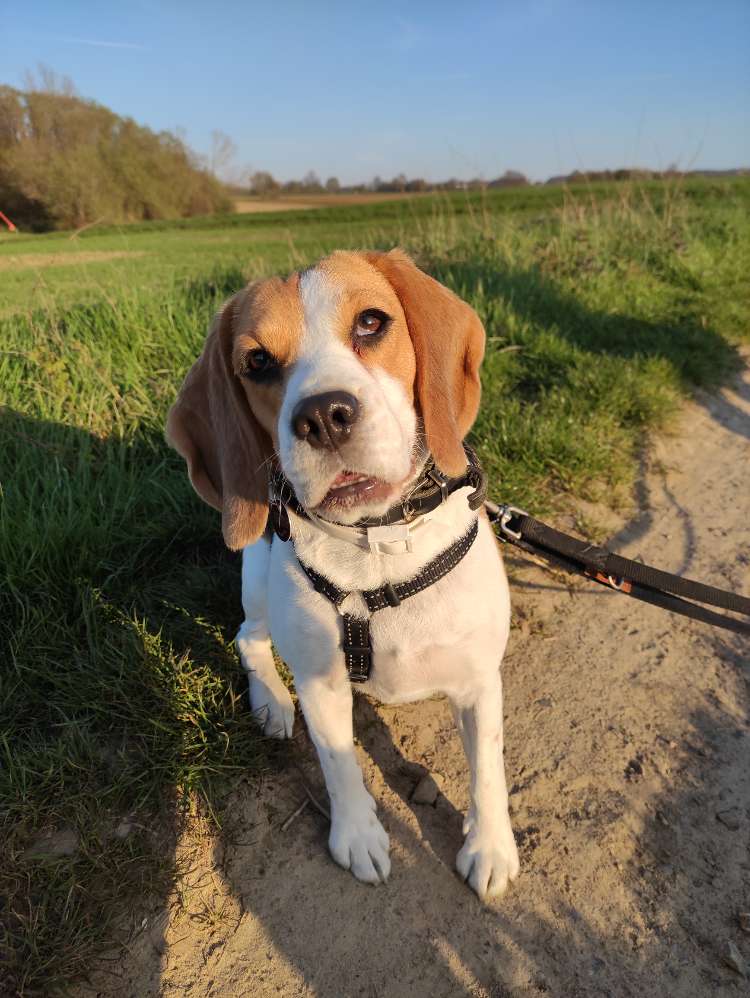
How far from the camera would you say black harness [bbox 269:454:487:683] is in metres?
1.73

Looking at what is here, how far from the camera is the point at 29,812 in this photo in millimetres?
2025

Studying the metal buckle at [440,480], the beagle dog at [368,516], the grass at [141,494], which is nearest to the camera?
the beagle dog at [368,516]

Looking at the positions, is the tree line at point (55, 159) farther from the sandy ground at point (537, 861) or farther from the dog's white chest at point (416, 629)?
the sandy ground at point (537, 861)

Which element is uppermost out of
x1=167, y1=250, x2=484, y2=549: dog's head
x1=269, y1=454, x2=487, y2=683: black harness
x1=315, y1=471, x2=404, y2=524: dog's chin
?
x1=167, y1=250, x2=484, y2=549: dog's head

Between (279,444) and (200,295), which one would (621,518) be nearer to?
(279,444)

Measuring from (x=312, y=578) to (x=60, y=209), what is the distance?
5.49 m

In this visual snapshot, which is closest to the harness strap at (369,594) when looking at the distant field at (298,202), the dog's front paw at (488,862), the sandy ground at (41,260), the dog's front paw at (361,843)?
the dog's front paw at (361,843)

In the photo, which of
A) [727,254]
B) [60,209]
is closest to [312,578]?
[60,209]

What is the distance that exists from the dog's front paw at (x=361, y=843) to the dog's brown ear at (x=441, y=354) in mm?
1164

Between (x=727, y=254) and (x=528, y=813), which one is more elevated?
(x=727, y=254)

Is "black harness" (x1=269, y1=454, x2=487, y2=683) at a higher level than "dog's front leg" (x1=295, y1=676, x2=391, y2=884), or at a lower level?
higher

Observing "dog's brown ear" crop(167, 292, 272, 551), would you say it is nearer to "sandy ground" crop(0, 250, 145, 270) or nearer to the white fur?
the white fur

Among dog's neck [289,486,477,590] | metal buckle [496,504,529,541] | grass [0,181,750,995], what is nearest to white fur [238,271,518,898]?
dog's neck [289,486,477,590]

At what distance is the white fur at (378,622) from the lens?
152 cm
